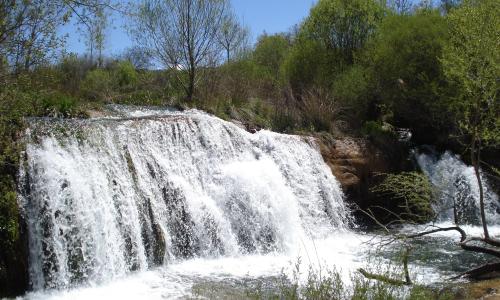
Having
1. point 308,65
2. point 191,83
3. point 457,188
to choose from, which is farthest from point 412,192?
point 308,65

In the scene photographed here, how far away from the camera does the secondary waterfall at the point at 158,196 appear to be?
746 cm

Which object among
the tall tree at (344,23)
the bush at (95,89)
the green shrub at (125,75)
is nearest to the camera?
the bush at (95,89)

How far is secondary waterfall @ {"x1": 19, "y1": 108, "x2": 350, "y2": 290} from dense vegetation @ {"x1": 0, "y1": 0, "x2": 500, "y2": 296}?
1.62 feet

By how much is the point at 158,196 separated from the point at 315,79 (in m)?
11.1

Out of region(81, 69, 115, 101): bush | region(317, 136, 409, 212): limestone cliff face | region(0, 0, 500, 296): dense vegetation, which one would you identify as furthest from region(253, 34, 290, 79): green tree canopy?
region(317, 136, 409, 212): limestone cliff face

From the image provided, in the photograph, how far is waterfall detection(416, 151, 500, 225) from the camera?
12.8m

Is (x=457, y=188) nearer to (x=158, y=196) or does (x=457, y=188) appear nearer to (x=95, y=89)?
(x=158, y=196)

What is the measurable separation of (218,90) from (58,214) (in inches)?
424

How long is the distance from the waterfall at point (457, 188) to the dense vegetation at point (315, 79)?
73cm

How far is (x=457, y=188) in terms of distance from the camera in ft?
44.2

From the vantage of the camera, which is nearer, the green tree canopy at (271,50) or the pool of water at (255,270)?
the pool of water at (255,270)

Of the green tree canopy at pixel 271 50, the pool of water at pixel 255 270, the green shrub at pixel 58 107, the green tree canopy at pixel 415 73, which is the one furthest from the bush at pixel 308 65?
the green tree canopy at pixel 271 50

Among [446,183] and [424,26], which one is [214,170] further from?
[424,26]

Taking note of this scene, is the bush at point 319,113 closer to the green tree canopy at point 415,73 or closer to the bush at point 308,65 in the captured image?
the green tree canopy at point 415,73
